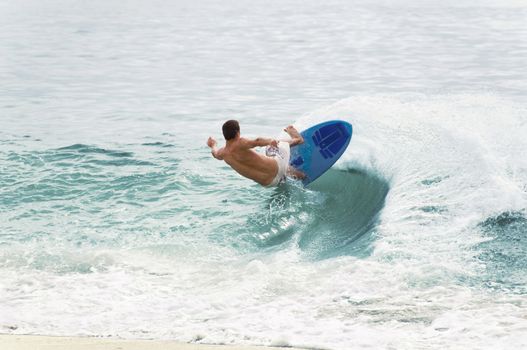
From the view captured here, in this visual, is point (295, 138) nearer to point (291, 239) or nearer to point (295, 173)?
point (295, 173)

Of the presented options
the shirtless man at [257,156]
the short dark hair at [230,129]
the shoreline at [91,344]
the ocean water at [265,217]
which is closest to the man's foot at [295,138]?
the shirtless man at [257,156]

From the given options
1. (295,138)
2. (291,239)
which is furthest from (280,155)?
(291,239)

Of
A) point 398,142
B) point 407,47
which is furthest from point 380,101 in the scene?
point 407,47

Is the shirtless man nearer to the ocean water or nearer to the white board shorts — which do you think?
the white board shorts

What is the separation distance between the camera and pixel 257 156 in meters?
10.9

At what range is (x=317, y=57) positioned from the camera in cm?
2723

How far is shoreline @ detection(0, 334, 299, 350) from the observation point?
253 inches

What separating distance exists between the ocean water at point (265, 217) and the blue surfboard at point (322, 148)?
340mm

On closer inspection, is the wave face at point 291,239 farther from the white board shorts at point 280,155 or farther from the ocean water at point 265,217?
the white board shorts at point 280,155

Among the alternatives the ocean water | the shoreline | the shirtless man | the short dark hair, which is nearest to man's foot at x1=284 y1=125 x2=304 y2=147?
the shirtless man

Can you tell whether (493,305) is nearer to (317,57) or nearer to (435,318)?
(435,318)

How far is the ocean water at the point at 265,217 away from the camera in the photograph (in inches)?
286

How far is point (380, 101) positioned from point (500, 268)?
608cm

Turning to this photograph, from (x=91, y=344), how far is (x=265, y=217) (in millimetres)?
4483
